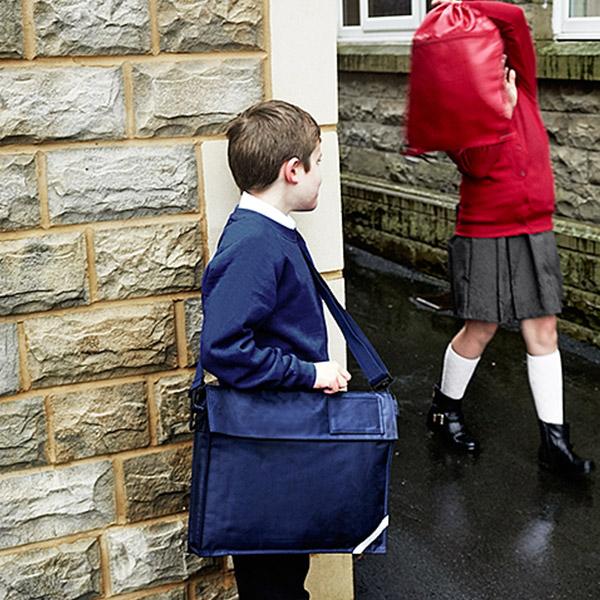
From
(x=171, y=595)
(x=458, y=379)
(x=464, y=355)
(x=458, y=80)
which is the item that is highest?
(x=458, y=80)

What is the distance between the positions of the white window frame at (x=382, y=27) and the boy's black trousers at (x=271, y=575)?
22.1 ft

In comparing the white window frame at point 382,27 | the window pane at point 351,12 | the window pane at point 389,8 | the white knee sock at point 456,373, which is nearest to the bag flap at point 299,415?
the white knee sock at point 456,373

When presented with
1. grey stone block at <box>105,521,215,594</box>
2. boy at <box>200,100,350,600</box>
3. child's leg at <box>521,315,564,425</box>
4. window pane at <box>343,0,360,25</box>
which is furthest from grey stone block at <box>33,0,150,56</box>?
window pane at <box>343,0,360,25</box>

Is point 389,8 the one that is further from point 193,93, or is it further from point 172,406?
point 172,406

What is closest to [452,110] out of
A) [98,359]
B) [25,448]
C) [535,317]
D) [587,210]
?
[535,317]

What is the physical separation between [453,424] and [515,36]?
182 centimetres

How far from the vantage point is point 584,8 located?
24.1 feet

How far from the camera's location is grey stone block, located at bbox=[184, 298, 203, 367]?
347cm

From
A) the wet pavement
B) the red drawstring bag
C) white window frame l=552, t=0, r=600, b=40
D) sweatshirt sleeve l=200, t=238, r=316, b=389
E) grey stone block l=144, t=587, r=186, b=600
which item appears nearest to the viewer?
sweatshirt sleeve l=200, t=238, r=316, b=389

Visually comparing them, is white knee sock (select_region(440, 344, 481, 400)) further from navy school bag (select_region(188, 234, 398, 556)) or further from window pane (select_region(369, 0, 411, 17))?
window pane (select_region(369, 0, 411, 17))

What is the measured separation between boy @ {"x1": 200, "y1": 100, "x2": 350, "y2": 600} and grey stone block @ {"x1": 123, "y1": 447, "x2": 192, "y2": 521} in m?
0.64

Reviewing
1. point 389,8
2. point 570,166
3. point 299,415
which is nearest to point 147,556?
point 299,415

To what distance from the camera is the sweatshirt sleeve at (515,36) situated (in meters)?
4.54

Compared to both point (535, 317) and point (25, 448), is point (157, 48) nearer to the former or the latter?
point (25, 448)
